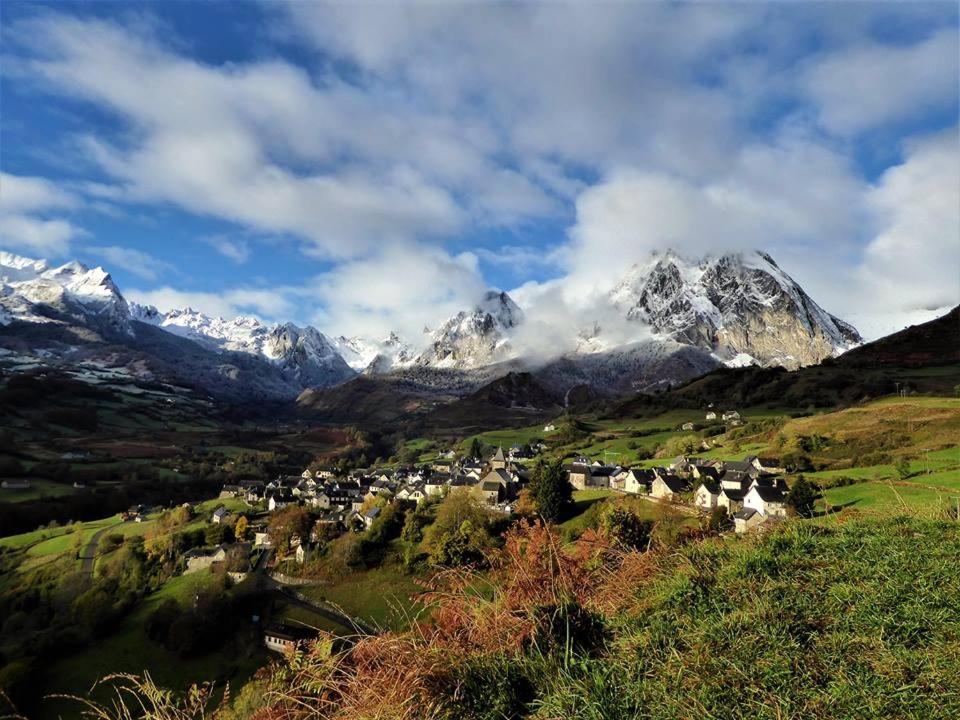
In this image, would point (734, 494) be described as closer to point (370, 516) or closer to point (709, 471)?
point (709, 471)

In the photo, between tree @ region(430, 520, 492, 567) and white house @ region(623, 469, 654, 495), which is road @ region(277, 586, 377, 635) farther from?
white house @ region(623, 469, 654, 495)

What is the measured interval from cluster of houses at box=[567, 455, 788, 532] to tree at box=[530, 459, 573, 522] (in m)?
7.62

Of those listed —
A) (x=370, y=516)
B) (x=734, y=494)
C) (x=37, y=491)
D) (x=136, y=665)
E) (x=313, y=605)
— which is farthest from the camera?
(x=37, y=491)

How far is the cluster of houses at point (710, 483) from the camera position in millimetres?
44219

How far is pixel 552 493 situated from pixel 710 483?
51.5 feet

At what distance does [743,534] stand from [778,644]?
5.74m

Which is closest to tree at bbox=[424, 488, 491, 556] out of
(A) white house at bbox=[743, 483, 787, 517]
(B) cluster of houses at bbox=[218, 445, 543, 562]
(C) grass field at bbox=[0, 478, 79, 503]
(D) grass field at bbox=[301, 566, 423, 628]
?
(D) grass field at bbox=[301, 566, 423, 628]

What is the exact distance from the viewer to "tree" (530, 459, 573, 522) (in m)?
53.9

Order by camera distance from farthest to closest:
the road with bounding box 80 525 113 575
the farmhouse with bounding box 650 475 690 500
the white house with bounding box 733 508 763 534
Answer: the road with bounding box 80 525 113 575 < the farmhouse with bounding box 650 475 690 500 < the white house with bounding box 733 508 763 534

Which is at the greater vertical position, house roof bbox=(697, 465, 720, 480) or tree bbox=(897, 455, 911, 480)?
tree bbox=(897, 455, 911, 480)

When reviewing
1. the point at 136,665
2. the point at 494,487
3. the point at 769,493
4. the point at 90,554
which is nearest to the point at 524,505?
the point at 494,487

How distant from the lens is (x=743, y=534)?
10938mm

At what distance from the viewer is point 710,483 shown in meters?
51.7

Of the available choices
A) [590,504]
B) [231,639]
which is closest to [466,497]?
[590,504]
